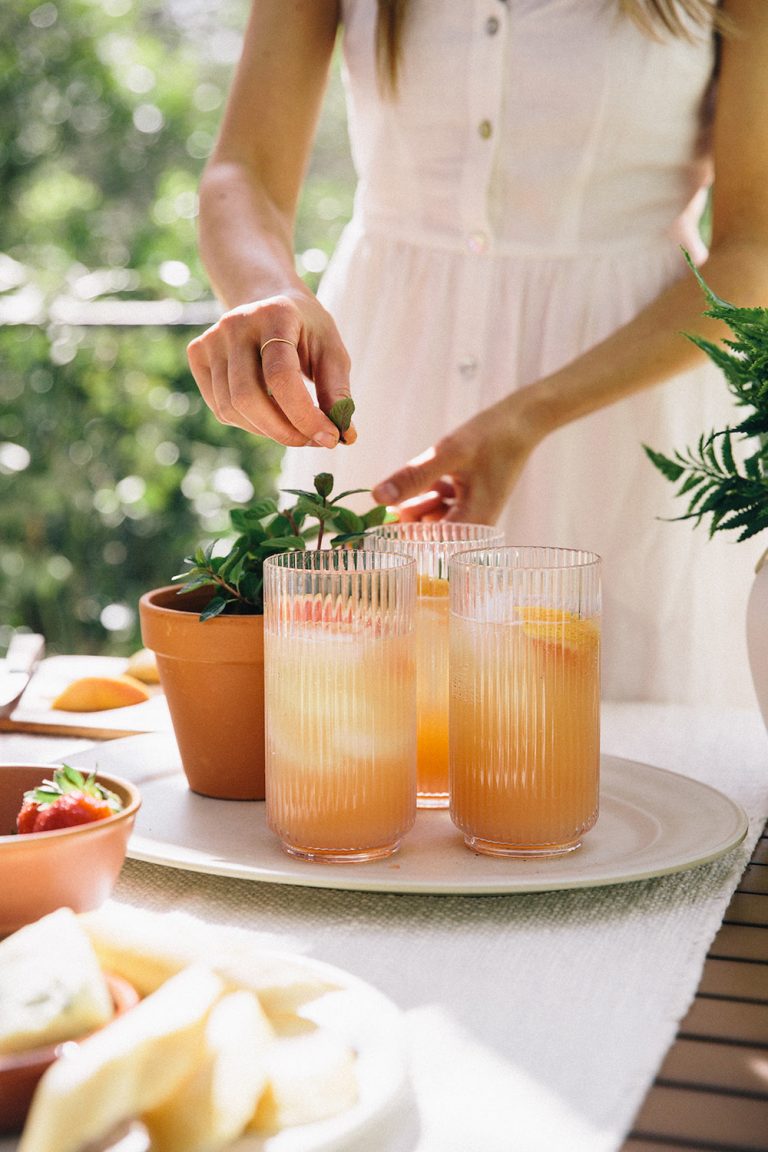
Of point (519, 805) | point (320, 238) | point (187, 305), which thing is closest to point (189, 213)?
point (187, 305)

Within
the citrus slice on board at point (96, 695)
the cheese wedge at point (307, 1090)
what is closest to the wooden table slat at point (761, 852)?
the cheese wedge at point (307, 1090)

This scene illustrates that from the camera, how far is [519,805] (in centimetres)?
92

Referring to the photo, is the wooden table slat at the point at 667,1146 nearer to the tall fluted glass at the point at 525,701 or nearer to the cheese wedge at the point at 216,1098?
the cheese wedge at the point at 216,1098

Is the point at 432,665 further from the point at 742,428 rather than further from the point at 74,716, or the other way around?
the point at 74,716

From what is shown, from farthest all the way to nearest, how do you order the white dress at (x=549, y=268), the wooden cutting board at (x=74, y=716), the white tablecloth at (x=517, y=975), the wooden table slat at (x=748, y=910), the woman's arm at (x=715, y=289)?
the white dress at (x=549, y=268) < the woman's arm at (x=715, y=289) < the wooden cutting board at (x=74, y=716) < the wooden table slat at (x=748, y=910) < the white tablecloth at (x=517, y=975)

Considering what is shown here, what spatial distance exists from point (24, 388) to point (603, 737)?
278 centimetres

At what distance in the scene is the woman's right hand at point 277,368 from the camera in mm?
1038

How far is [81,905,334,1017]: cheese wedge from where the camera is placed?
657mm

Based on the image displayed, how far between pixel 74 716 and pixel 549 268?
832 millimetres

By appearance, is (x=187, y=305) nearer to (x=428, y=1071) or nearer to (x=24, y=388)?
(x=24, y=388)

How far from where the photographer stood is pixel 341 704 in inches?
35.5

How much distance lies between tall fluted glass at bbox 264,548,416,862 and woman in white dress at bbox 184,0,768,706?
1.45ft

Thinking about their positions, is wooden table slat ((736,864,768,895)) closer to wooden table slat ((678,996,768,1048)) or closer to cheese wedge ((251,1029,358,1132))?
wooden table slat ((678,996,768,1048))

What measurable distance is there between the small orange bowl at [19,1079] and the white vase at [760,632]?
647mm
